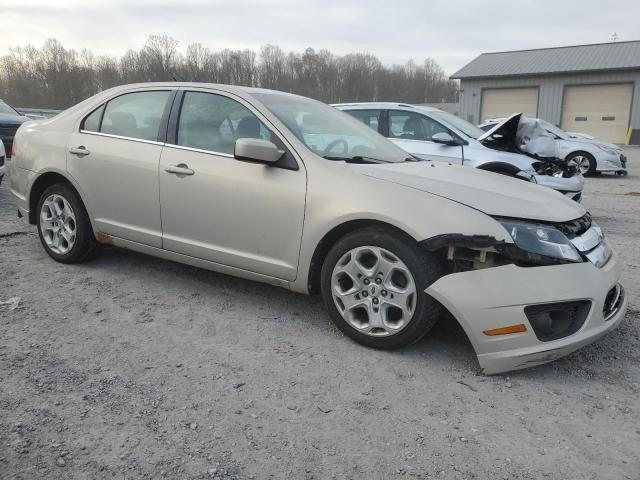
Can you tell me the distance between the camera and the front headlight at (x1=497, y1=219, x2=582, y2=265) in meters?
2.79

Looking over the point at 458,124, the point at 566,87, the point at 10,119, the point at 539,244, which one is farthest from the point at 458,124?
the point at 566,87

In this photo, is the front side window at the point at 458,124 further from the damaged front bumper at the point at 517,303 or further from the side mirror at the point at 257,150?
the damaged front bumper at the point at 517,303

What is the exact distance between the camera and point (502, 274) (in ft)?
9.13

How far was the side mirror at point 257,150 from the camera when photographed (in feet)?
10.9

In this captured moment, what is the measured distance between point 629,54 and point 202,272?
31551mm

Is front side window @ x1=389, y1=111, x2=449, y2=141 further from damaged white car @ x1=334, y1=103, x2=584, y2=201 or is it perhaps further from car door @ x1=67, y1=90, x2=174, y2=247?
car door @ x1=67, y1=90, x2=174, y2=247

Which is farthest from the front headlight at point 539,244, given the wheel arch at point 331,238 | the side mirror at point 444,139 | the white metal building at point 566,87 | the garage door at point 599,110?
the garage door at point 599,110

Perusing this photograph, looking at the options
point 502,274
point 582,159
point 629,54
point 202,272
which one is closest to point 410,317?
point 502,274

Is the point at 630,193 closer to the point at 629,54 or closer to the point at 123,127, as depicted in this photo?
the point at 123,127

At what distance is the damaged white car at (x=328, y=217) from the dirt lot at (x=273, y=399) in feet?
0.87

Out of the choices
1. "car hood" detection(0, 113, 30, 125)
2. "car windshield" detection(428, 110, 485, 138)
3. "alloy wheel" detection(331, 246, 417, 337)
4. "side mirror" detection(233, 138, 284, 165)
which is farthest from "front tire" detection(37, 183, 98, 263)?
"car hood" detection(0, 113, 30, 125)

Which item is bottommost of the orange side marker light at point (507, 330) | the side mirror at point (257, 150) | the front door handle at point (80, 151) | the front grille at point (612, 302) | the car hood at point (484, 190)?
the orange side marker light at point (507, 330)

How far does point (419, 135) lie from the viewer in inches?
297

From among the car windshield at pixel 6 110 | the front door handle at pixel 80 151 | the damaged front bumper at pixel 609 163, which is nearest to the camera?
the front door handle at pixel 80 151
